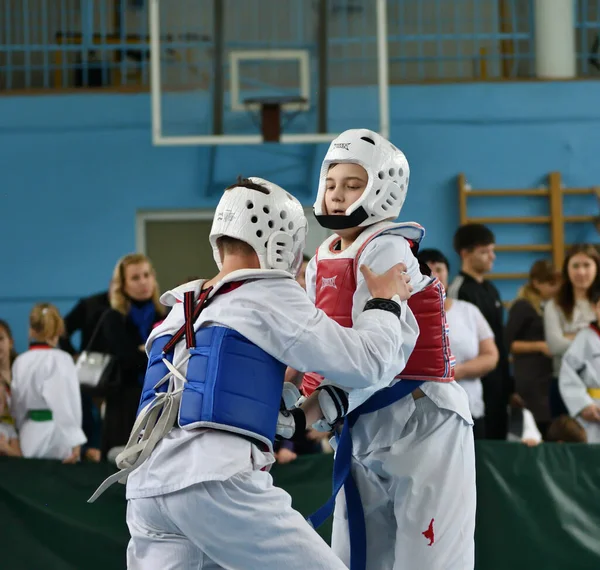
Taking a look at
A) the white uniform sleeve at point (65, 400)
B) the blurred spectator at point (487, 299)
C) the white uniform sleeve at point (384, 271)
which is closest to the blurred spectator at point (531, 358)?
the blurred spectator at point (487, 299)

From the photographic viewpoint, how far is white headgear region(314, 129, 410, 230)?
145 inches

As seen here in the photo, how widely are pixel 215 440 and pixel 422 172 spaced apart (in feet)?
27.3

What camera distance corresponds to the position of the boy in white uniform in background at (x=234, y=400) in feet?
9.75

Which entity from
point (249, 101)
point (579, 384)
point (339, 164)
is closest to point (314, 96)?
point (249, 101)

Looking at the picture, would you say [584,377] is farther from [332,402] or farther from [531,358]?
[332,402]

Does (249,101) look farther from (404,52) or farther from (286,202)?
(286,202)

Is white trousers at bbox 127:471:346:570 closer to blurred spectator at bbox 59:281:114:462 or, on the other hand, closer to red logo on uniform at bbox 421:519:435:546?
red logo on uniform at bbox 421:519:435:546

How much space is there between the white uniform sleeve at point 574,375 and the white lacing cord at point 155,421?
12.5ft

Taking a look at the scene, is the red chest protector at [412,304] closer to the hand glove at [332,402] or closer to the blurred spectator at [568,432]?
the hand glove at [332,402]

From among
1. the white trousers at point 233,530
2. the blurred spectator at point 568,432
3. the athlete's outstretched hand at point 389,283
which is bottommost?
the blurred spectator at point 568,432

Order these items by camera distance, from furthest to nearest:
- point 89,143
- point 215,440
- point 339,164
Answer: point 89,143
point 339,164
point 215,440

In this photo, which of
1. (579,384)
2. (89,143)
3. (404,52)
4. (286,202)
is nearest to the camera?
(286,202)

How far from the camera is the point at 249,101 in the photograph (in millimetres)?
9539

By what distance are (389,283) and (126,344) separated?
332 cm
